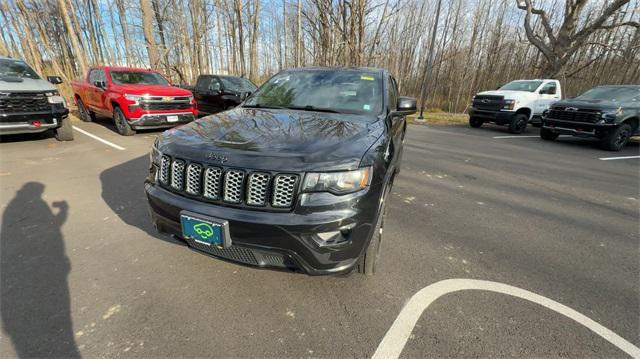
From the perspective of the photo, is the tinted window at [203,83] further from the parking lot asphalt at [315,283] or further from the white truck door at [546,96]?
the white truck door at [546,96]

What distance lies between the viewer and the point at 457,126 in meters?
12.2

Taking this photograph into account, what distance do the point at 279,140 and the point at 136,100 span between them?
6.78 m

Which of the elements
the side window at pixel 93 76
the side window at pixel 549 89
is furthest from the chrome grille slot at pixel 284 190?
the side window at pixel 549 89

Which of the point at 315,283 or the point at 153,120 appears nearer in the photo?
the point at 315,283

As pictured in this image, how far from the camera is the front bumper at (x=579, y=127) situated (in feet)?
25.8

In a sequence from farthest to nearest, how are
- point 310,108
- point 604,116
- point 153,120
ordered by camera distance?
1. point 604,116
2. point 153,120
3. point 310,108

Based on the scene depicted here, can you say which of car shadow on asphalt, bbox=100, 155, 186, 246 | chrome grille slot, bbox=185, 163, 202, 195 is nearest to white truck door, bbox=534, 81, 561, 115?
chrome grille slot, bbox=185, 163, 202, 195

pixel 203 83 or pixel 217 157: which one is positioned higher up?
pixel 203 83

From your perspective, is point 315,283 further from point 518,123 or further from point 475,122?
point 475,122

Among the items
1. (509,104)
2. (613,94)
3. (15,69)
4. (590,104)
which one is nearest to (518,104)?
(509,104)

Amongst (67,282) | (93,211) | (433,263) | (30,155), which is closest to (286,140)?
(433,263)

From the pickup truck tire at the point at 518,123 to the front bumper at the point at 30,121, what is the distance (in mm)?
13304

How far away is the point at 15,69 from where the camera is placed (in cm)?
637

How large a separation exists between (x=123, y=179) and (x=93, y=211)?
1.13 metres
